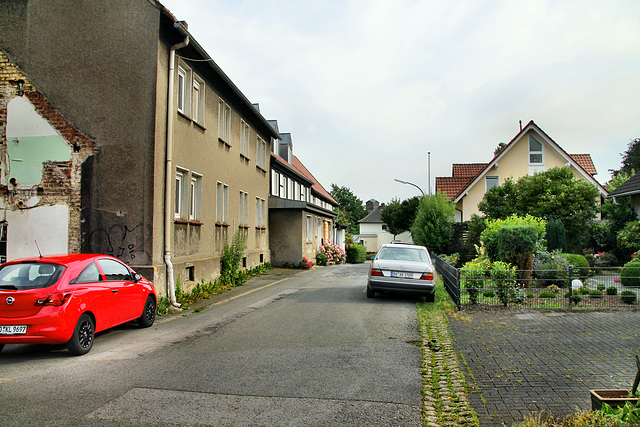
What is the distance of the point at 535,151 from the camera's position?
3434 cm

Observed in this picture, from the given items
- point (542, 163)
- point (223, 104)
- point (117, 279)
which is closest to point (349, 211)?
point (542, 163)

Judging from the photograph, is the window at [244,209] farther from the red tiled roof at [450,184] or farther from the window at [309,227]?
the red tiled roof at [450,184]

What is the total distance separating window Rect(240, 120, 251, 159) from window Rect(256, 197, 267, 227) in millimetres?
2843

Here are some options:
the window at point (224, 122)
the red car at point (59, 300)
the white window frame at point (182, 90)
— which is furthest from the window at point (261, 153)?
the red car at point (59, 300)

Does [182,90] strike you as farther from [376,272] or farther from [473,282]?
[473,282]

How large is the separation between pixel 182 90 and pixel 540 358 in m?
11.7

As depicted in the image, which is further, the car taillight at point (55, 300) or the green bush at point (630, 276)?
the green bush at point (630, 276)

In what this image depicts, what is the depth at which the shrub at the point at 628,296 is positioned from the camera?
11.6 meters

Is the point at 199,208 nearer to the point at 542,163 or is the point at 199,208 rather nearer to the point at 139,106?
the point at 139,106

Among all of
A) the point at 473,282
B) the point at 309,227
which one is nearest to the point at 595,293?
the point at 473,282

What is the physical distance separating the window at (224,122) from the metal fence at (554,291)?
1002 cm

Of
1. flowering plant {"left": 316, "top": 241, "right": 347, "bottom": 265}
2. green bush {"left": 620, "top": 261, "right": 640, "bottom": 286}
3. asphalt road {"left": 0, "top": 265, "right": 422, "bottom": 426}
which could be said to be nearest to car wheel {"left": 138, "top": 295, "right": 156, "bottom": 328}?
asphalt road {"left": 0, "top": 265, "right": 422, "bottom": 426}

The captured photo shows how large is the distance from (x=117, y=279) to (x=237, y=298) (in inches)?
232

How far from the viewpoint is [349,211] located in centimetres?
10675
